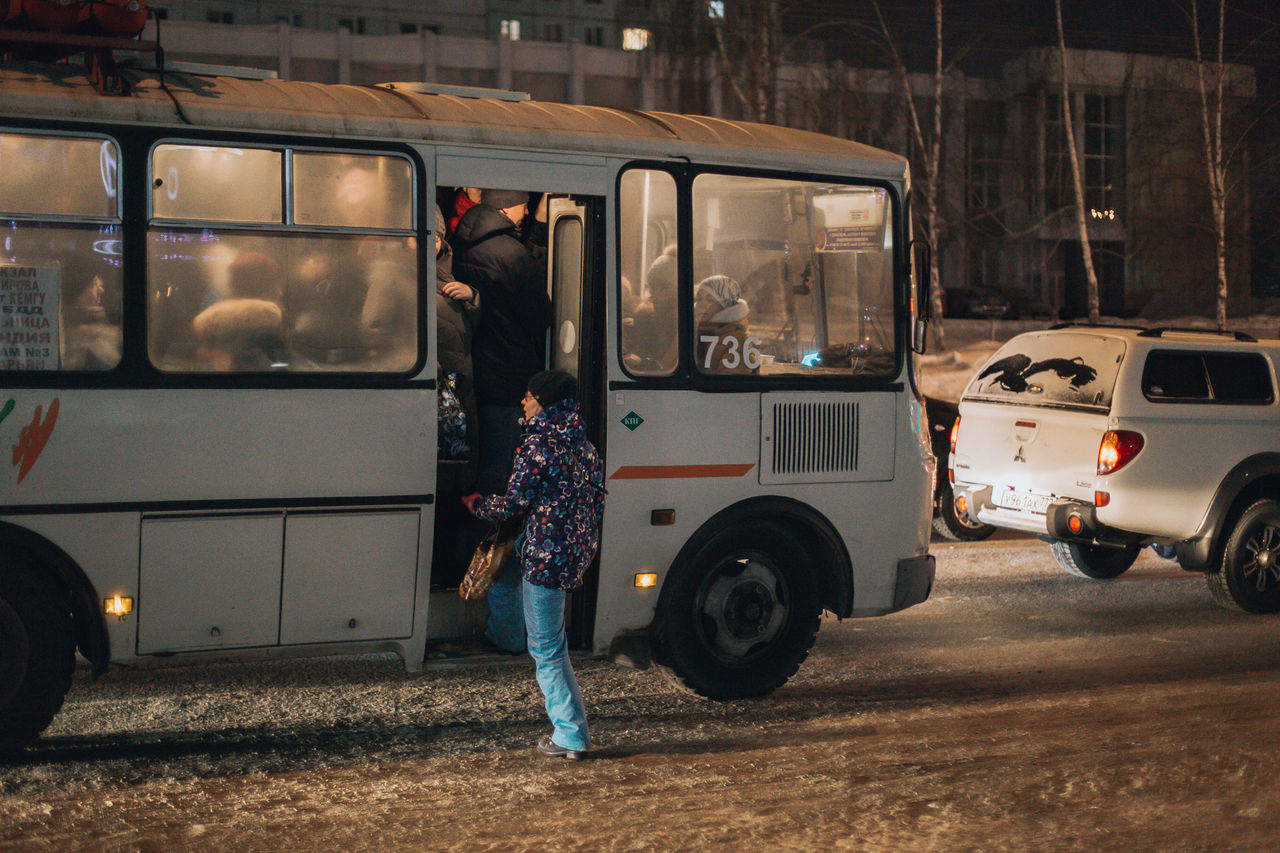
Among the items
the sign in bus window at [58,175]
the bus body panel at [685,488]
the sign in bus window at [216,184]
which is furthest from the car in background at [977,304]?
the sign in bus window at [58,175]

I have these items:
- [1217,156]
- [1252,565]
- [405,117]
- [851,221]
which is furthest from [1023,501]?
[1217,156]

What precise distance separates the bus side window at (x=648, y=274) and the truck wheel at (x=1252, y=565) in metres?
5.38

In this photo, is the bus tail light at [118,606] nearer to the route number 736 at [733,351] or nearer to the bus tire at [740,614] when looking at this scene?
the bus tire at [740,614]

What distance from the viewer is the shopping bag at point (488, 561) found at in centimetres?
588

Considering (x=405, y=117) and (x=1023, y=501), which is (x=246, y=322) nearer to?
(x=405, y=117)

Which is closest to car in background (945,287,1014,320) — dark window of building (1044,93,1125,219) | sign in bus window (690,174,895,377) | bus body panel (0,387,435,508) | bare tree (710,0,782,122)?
dark window of building (1044,93,1125,219)

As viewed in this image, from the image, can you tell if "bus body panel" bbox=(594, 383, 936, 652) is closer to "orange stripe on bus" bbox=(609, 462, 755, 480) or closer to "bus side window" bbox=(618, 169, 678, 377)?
"orange stripe on bus" bbox=(609, 462, 755, 480)

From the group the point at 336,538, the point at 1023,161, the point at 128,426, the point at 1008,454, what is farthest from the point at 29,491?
the point at 1023,161

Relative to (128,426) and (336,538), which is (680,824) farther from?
(128,426)

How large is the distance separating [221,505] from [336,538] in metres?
0.53

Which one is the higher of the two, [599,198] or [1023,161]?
[1023,161]

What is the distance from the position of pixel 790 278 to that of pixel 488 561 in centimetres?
231

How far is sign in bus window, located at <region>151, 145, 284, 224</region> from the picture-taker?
559 centimetres

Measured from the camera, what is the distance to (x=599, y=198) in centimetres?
647
